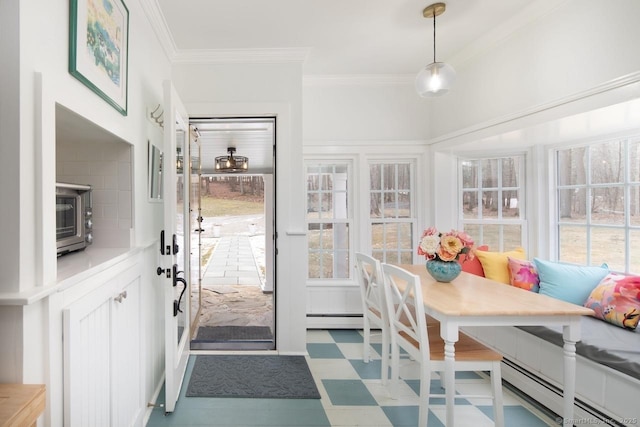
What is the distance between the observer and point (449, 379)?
170 centimetres

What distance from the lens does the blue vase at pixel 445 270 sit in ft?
7.47

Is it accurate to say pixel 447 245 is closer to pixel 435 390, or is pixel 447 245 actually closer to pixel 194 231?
pixel 435 390

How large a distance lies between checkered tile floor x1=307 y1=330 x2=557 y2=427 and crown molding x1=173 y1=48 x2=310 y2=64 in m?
2.52

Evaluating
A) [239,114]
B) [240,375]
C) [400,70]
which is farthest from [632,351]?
[239,114]

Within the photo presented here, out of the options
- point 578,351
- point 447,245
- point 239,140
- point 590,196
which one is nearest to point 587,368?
point 578,351

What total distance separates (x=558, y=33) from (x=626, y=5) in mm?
383

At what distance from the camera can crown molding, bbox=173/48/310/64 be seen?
2.74 m

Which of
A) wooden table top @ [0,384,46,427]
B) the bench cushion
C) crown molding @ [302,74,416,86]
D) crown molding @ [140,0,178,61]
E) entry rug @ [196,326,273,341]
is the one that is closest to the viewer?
wooden table top @ [0,384,46,427]

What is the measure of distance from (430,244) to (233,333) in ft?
7.03

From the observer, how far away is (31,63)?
3.28 feet

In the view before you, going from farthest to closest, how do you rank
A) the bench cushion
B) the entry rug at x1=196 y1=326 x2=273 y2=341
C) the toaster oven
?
the entry rug at x1=196 y1=326 x2=273 y2=341, the bench cushion, the toaster oven

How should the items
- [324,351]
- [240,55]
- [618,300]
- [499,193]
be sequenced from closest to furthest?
1. [618,300]
2. [240,55]
3. [324,351]
4. [499,193]

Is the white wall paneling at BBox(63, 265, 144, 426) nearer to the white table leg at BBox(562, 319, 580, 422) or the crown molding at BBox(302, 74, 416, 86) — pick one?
the white table leg at BBox(562, 319, 580, 422)

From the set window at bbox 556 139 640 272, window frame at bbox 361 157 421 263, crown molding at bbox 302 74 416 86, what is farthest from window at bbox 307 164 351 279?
window at bbox 556 139 640 272
